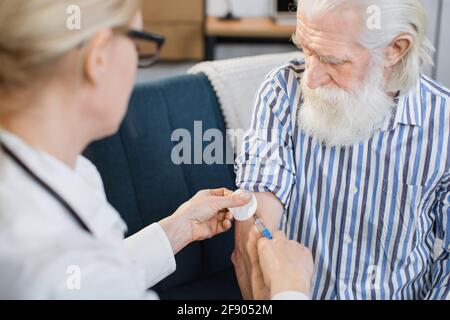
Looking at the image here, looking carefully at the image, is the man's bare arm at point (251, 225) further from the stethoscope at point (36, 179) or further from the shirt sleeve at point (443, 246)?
the stethoscope at point (36, 179)

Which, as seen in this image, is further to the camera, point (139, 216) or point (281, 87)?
point (139, 216)

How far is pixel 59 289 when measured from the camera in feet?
2.41

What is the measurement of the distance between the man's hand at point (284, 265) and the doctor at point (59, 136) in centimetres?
27

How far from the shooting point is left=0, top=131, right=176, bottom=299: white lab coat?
0.73 metres

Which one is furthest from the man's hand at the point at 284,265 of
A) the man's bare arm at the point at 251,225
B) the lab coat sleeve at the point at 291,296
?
the man's bare arm at the point at 251,225

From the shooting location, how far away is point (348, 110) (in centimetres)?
137

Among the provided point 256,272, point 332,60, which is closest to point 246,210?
point 256,272

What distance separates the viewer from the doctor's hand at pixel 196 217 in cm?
132

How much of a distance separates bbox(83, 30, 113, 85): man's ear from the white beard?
639 millimetres

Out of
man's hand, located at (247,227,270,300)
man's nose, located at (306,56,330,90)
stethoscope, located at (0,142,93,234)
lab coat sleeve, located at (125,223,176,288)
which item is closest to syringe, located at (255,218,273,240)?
man's hand, located at (247,227,270,300)

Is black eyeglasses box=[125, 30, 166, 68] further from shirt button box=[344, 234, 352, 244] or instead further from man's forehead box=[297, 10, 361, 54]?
shirt button box=[344, 234, 352, 244]
